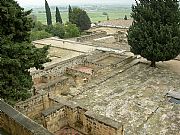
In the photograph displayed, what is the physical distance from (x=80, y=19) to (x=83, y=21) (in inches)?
22.5

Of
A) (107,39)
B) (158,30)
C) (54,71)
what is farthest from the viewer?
(107,39)

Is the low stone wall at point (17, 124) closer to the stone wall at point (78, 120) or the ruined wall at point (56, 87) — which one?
the stone wall at point (78, 120)

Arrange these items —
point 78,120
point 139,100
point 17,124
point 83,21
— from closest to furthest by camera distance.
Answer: point 17,124 → point 78,120 → point 139,100 → point 83,21

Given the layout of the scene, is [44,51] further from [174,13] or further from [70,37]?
[70,37]

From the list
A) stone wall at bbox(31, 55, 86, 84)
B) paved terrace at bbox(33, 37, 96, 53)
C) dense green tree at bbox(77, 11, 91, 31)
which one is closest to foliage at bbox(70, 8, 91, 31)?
dense green tree at bbox(77, 11, 91, 31)

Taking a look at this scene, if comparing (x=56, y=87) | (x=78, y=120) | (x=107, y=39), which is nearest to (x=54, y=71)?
(x=56, y=87)

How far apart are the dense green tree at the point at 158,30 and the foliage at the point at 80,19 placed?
68.8 feet

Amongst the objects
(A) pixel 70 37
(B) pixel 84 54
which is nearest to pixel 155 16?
(B) pixel 84 54

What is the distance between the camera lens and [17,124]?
5363 mm

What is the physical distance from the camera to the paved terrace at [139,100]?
11.1 m

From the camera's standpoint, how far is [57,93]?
14.6 meters

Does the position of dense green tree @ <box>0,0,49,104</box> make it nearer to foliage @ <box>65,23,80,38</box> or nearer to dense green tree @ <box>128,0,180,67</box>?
dense green tree @ <box>128,0,180,67</box>

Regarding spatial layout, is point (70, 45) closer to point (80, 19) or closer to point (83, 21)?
point (80, 19)

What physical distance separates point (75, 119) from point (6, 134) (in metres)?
5.32
